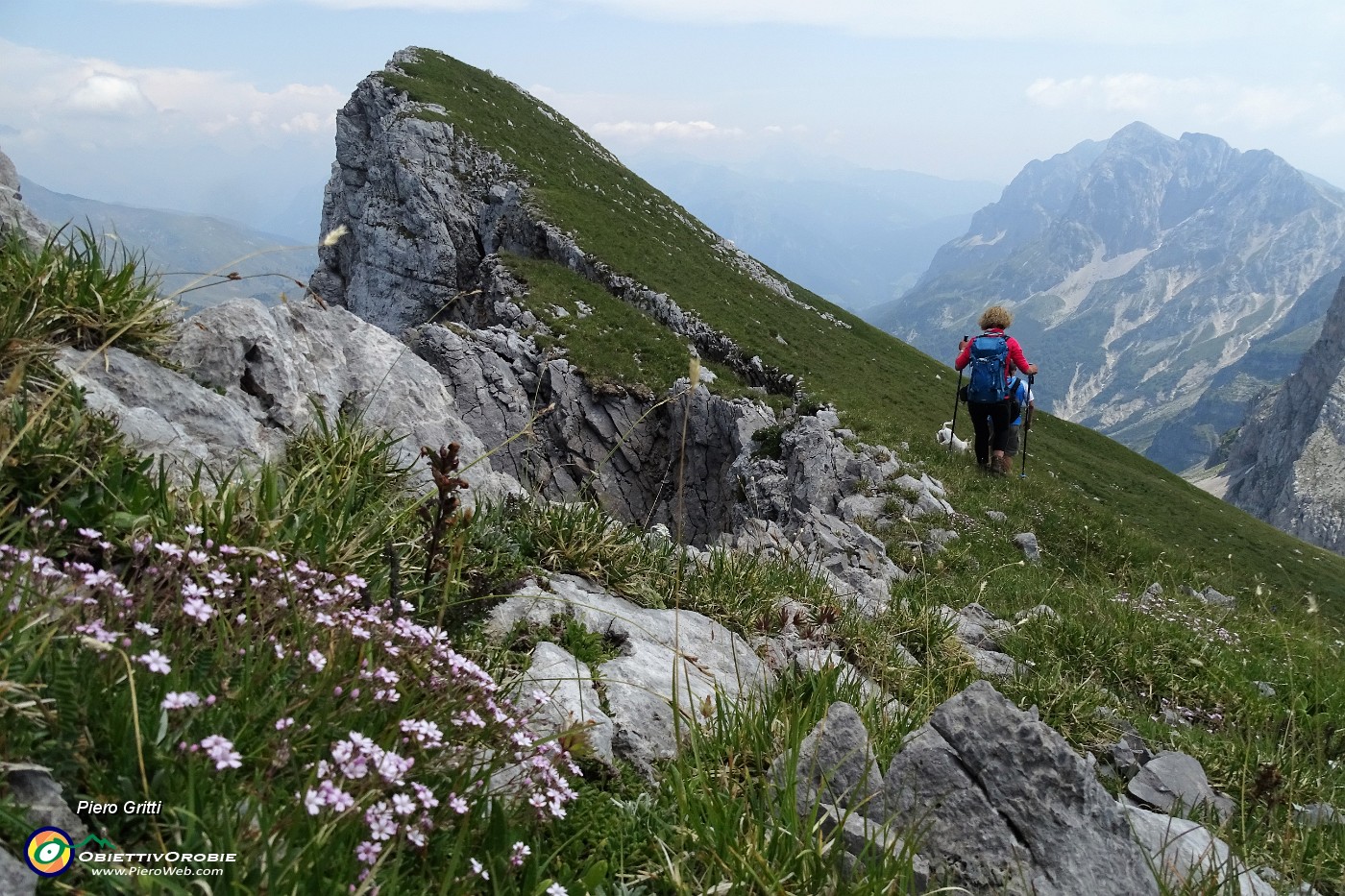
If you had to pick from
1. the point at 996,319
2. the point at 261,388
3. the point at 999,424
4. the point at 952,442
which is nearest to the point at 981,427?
the point at 999,424

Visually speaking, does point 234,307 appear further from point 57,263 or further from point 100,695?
point 100,695

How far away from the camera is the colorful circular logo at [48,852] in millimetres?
1656

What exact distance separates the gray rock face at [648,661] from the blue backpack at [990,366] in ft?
41.8

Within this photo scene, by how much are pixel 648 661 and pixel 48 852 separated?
308cm

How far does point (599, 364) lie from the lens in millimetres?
34219

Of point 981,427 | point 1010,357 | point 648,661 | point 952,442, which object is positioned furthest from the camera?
point 952,442

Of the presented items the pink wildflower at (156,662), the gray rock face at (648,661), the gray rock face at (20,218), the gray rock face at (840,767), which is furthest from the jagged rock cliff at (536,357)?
the gray rock face at (20,218)

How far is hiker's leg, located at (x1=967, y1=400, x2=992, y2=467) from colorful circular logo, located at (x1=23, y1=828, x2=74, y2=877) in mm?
16879

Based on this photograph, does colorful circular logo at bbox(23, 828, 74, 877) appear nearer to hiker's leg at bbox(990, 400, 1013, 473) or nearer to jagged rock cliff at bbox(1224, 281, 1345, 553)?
hiker's leg at bbox(990, 400, 1013, 473)

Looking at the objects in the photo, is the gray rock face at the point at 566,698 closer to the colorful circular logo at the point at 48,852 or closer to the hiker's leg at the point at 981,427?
the colorful circular logo at the point at 48,852

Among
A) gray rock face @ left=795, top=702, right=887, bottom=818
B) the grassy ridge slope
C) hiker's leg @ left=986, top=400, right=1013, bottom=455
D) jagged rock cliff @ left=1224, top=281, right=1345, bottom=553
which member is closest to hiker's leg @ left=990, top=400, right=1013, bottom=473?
hiker's leg @ left=986, top=400, right=1013, bottom=455

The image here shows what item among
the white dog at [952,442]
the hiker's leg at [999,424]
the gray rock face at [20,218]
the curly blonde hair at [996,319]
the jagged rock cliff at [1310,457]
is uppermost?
the jagged rock cliff at [1310,457]

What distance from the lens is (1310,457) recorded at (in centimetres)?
16950

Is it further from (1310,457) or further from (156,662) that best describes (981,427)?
(1310,457)
